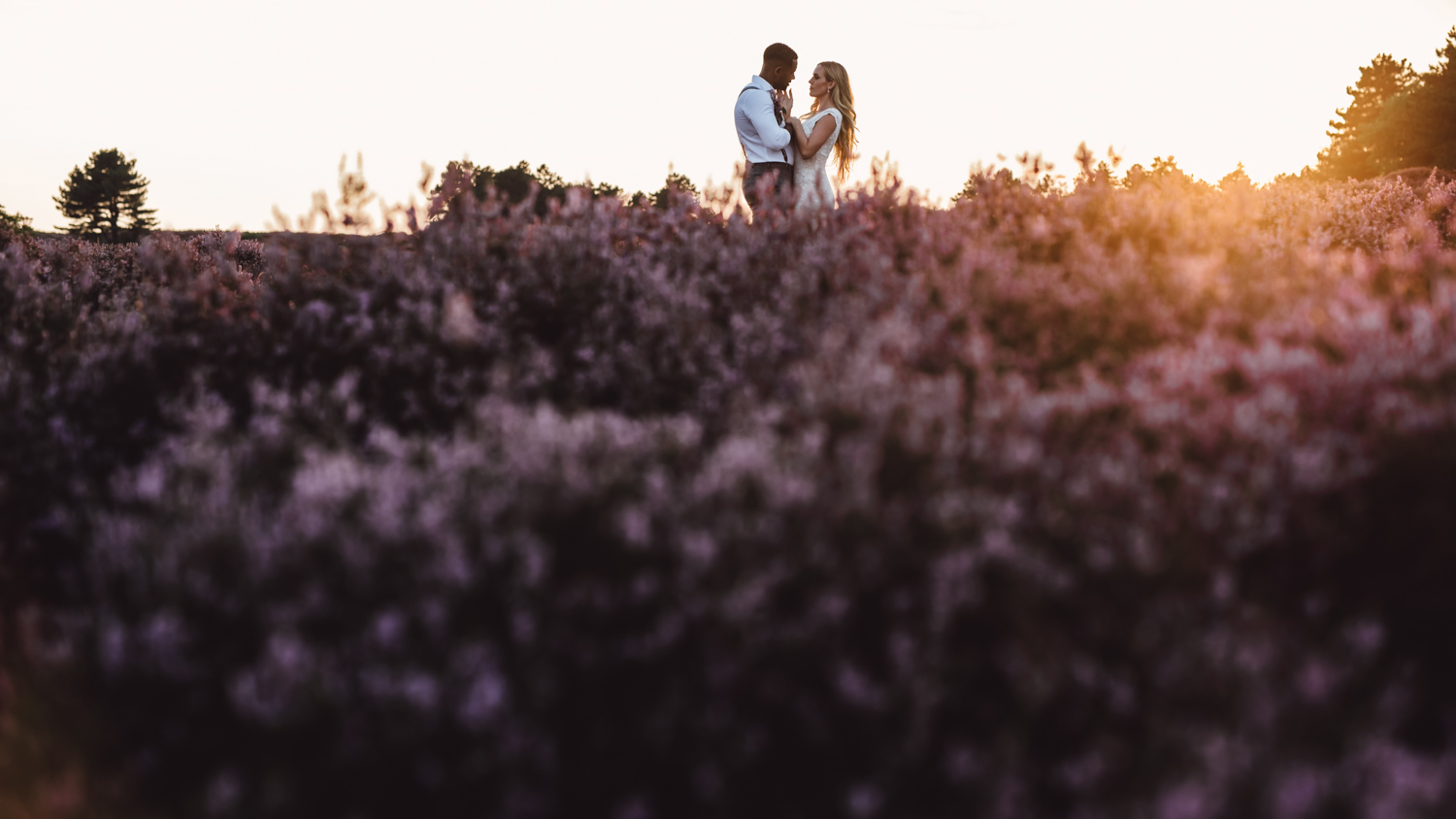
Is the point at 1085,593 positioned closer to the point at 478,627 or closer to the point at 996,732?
the point at 996,732

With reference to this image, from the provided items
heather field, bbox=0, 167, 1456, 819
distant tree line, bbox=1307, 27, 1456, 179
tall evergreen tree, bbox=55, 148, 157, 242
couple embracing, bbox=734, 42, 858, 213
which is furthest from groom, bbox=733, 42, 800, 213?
tall evergreen tree, bbox=55, 148, 157, 242

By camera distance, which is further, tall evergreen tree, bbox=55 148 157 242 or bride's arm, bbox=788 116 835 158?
tall evergreen tree, bbox=55 148 157 242

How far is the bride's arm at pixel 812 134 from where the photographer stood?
8.44 meters

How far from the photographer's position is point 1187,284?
3.49 m

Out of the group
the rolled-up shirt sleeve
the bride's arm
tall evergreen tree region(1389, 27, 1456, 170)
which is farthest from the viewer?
tall evergreen tree region(1389, 27, 1456, 170)

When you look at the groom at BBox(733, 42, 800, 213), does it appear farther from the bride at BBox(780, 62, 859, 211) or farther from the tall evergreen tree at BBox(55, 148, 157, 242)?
the tall evergreen tree at BBox(55, 148, 157, 242)

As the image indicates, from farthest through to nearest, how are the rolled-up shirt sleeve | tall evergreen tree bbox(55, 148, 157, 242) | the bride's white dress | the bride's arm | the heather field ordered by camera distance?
tall evergreen tree bbox(55, 148, 157, 242)
the bride's white dress
the bride's arm
the rolled-up shirt sleeve
the heather field

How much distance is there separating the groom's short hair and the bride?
0.32 meters

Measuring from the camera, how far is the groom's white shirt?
8.20m

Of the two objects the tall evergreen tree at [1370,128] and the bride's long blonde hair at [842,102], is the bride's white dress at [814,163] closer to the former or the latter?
the bride's long blonde hair at [842,102]

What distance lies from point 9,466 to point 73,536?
90 cm

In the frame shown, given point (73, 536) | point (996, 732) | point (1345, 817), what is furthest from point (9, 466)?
point (1345, 817)

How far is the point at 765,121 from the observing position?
8180 mm

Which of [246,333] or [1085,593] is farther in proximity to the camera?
[246,333]
